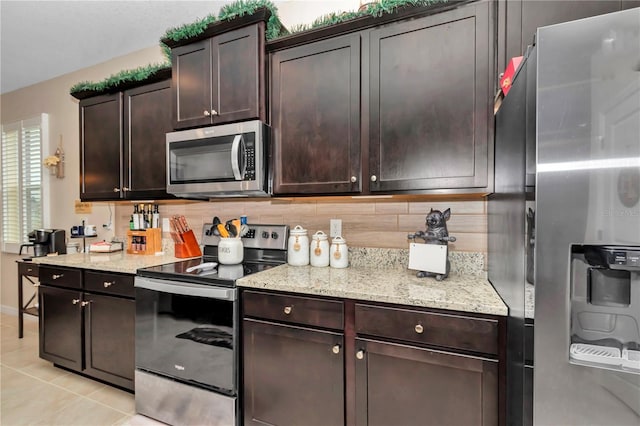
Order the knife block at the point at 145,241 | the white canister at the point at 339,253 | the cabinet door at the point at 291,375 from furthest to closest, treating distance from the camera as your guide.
Result: the knife block at the point at 145,241
the white canister at the point at 339,253
the cabinet door at the point at 291,375

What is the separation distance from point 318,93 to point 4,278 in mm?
4639

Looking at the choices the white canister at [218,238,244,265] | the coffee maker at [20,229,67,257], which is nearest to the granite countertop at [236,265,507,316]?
the white canister at [218,238,244,265]

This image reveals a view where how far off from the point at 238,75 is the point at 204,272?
118cm

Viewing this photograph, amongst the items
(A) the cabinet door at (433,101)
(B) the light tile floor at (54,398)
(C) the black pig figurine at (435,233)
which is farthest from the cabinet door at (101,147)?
(C) the black pig figurine at (435,233)

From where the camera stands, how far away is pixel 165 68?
213cm

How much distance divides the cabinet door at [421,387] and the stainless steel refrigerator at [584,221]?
226mm

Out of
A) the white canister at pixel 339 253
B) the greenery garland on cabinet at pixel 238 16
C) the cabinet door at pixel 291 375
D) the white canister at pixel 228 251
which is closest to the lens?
the cabinet door at pixel 291 375

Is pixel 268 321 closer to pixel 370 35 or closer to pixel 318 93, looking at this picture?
pixel 318 93

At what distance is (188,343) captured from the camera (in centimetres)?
169

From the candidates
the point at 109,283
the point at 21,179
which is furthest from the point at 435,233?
the point at 21,179

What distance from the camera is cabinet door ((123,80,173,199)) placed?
7.25 ft

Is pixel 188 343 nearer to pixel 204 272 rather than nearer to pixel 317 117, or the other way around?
pixel 204 272

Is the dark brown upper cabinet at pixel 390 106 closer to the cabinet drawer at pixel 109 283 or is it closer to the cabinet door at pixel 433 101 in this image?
the cabinet door at pixel 433 101

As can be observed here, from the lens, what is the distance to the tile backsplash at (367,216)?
5.64 feet
